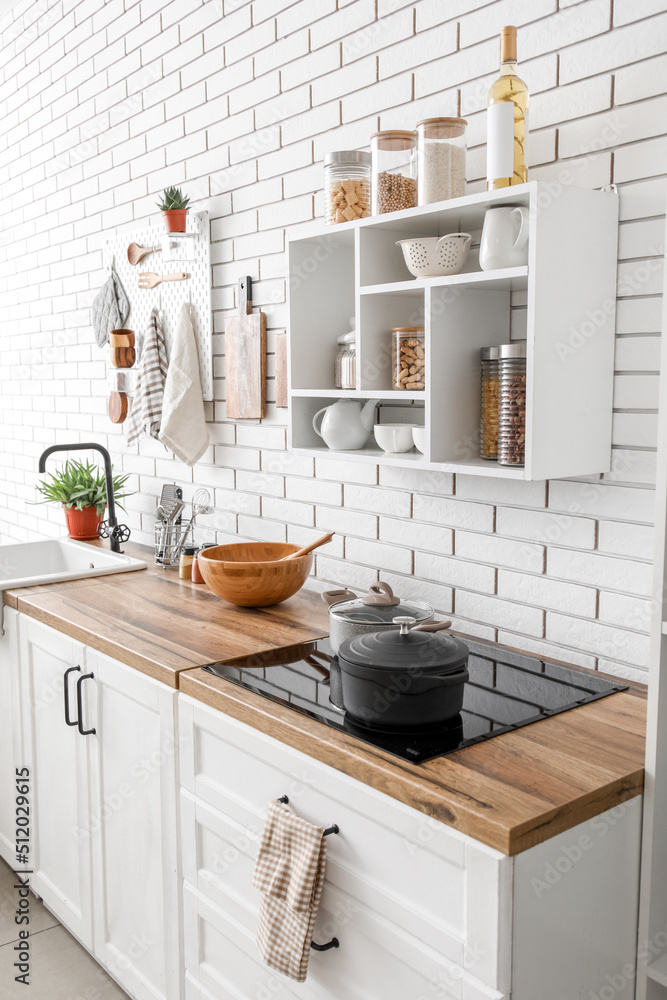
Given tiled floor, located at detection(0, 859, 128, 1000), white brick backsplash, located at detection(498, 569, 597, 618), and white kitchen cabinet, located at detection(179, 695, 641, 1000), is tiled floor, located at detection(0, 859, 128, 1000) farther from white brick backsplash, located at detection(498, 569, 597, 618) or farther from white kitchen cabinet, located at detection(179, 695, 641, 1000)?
white brick backsplash, located at detection(498, 569, 597, 618)

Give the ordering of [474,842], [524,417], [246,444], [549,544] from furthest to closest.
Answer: [246,444], [549,544], [524,417], [474,842]

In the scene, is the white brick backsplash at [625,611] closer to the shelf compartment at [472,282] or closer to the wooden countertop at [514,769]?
the wooden countertop at [514,769]

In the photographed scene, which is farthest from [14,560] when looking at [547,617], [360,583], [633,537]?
[633,537]

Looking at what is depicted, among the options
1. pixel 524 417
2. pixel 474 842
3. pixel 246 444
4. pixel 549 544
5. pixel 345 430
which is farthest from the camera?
pixel 246 444

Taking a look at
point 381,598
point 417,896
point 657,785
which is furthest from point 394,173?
point 417,896

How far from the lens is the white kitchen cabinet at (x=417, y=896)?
4.02ft

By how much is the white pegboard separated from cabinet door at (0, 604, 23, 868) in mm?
1037

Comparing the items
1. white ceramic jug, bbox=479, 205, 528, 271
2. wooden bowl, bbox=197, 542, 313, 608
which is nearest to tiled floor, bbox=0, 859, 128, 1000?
wooden bowl, bbox=197, 542, 313, 608

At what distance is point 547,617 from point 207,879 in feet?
2.98

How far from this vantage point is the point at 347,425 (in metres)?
2.15

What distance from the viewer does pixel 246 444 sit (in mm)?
2893

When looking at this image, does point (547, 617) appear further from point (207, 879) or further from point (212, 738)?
point (207, 879)

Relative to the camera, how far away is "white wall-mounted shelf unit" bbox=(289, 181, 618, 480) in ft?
5.34

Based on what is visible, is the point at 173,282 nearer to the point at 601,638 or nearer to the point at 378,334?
the point at 378,334
